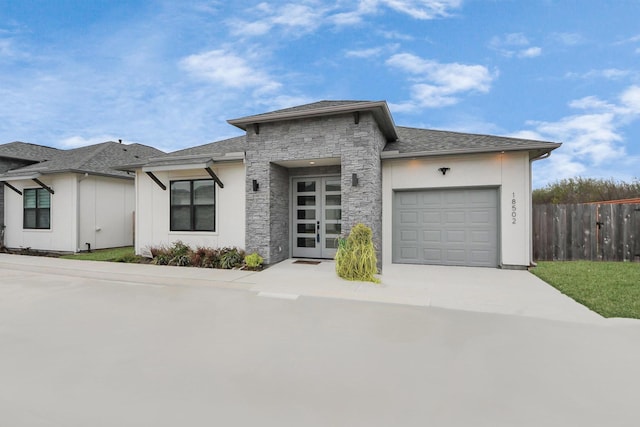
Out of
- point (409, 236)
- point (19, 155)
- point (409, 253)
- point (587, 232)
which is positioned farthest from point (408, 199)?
point (19, 155)

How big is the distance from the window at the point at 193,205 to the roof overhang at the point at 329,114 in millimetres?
2466

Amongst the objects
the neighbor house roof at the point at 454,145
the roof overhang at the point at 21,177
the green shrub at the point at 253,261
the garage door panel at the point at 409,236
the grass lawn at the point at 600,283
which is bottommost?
the grass lawn at the point at 600,283

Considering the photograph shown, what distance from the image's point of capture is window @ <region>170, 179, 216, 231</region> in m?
9.32

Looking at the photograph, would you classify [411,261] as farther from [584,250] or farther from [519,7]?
[519,7]

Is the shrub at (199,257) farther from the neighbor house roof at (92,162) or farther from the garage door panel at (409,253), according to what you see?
the garage door panel at (409,253)

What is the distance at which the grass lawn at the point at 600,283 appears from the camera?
4.58 metres

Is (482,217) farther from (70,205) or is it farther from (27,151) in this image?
(27,151)

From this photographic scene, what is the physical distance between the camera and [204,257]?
334 inches

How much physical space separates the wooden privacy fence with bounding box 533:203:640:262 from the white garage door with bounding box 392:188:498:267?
96.2 inches

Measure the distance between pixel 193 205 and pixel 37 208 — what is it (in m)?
8.19

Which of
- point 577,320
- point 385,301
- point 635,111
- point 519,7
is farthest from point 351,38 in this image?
point 635,111

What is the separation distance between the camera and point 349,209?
295 inches

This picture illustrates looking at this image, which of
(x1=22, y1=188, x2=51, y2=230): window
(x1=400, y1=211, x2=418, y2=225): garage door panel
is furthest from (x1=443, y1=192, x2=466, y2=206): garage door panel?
(x1=22, y1=188, x2=51, y2=230): window

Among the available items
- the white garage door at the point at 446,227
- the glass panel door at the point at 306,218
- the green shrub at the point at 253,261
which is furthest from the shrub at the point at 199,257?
the white garage door at the point at 446,227
